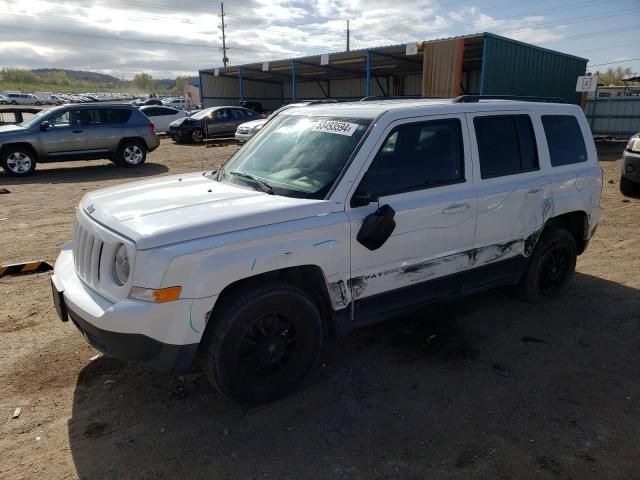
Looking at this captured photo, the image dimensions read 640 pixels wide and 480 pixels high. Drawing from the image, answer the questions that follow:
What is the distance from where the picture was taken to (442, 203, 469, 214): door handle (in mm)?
3760

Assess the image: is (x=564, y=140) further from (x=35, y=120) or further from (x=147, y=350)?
(x=35, y=120)

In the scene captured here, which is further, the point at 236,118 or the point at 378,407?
the point at 236,118

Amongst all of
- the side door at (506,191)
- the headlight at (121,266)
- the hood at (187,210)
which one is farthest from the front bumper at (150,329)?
the side door at (506,191)

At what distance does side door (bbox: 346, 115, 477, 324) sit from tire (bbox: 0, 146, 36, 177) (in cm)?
1223

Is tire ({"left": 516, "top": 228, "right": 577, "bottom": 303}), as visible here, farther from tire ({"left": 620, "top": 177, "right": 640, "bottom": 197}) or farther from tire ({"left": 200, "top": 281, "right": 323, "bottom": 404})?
tire ({"left": 620, "top": 177, "right": 640, "bottom": 197})

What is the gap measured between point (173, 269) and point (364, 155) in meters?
1.49

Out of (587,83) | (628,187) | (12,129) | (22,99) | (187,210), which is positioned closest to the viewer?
(187,210)

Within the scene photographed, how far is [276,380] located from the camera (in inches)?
130

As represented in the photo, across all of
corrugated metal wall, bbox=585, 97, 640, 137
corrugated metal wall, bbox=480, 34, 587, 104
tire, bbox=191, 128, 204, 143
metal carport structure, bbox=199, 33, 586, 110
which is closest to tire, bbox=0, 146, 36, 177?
metal carport structure, bbox=199, 33, 586, 110

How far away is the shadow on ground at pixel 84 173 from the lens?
40.6ft

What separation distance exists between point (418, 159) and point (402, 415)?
1812mm

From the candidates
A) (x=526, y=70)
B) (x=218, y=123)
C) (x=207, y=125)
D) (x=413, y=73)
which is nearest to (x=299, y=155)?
(x=526, y=70)

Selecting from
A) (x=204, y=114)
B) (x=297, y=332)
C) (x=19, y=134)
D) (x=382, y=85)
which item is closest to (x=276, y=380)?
(x=297, y=332)

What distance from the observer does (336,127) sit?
368 centimetres
